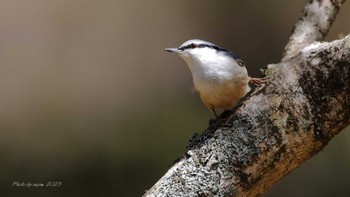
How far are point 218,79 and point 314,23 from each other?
0.53m

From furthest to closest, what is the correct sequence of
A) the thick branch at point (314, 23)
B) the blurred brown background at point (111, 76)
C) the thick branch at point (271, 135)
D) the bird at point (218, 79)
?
the blurred brown background at point (111, 76) → the thick branch at point (314, 23) → the bird at point (218, 79) → the thick branch at point (271, 135)

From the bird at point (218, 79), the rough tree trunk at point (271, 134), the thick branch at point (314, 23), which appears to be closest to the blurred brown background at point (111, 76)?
the thick branch at point (314, 23)

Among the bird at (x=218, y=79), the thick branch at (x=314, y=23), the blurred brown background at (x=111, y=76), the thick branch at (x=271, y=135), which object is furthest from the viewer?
the blurred brown background at (x=111, y=76)

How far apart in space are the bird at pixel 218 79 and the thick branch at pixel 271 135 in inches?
4.6

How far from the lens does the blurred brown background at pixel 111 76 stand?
270 centimetres

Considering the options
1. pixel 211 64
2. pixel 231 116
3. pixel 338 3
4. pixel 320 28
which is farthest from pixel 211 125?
pixel 338 3

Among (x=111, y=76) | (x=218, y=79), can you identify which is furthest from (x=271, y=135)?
(x=111, y=76)

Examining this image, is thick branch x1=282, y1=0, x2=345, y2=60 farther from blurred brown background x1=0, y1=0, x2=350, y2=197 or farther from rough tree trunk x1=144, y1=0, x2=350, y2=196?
blurred brown background x1=0, y1=0, x2=350, y2=197

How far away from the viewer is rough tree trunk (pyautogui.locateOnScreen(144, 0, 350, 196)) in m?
1.21

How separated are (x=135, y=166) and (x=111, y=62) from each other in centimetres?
65

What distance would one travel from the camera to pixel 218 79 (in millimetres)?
1359

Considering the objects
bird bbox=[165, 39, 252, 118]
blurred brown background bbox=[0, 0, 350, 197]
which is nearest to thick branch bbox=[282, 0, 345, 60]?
bird bbox=[165, 39, 252, 118]

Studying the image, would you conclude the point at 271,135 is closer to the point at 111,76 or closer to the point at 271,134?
the point at 271,134

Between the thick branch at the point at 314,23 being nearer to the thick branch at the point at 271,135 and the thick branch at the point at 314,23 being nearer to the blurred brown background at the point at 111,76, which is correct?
the thick branch at the point at 271,135
